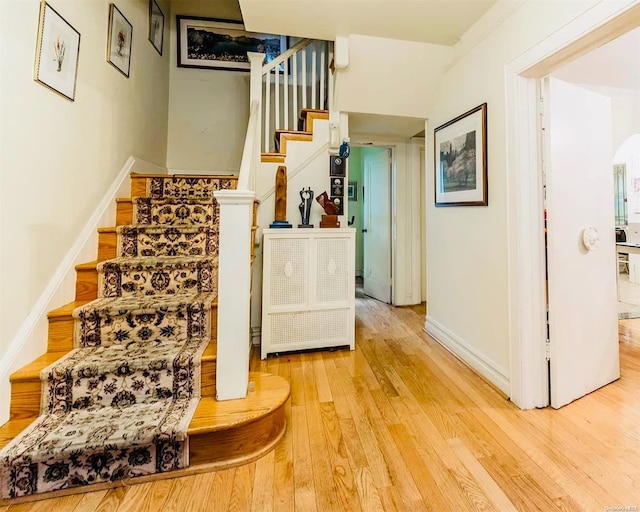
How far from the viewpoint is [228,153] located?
348 centimetres

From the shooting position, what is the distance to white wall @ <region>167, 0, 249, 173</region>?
337 cm

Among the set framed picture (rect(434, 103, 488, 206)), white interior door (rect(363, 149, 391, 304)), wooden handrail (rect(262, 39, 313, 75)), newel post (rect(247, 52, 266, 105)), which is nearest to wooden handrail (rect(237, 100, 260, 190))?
newel post (rect(247, 52, 266, 105))

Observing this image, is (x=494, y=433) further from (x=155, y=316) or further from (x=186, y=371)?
(x=155, y=316)

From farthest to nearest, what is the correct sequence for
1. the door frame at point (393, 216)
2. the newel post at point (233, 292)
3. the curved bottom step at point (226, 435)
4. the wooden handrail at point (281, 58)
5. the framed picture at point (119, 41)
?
1. the door frame at point (393, 216)
2. the wooden handrail at point (281, 58)
3. the framed picture at point (119, 41)
4. the newel post at point (233, 292)
5. the curved bottom step at point (226, 435)

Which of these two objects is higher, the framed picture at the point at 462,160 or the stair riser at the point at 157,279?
the framed picture at the point at 462,160

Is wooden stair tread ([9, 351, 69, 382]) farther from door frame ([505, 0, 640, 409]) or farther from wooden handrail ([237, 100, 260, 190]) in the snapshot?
door frame ([505, 0, 640, 409])

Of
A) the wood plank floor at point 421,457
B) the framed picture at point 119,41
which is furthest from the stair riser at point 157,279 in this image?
the framed picture at point 119,41

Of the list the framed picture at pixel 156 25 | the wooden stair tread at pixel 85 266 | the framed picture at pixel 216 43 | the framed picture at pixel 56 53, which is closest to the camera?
the framed picture at pixel 56 53

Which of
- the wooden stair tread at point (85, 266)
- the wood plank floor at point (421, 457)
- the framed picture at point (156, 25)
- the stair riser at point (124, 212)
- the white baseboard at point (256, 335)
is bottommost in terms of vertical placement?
the wood plank floor at point (421, 457)

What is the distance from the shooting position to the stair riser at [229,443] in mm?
1280

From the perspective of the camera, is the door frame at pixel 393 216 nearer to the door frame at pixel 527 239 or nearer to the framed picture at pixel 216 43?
the framed picture at pixel 216 43

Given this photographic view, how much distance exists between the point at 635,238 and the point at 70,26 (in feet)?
17.3

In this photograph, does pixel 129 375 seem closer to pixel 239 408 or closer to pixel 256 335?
pixel 239 408

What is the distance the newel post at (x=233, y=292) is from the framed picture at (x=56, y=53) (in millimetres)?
1140
